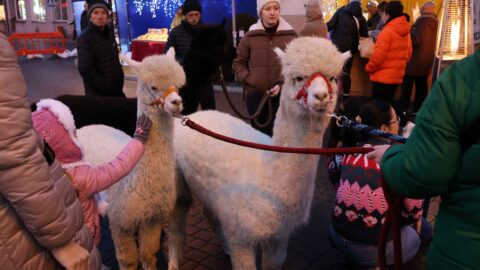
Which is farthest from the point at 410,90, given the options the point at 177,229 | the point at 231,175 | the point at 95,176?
the point at 95,176

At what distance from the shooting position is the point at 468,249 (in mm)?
1324

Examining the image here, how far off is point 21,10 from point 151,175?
33.8 meters

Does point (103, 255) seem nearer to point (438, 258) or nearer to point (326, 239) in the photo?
point (326, 239)

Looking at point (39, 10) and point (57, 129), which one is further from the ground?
point (39, 10)

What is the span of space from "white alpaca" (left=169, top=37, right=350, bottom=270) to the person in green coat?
91cm

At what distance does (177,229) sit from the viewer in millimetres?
3234

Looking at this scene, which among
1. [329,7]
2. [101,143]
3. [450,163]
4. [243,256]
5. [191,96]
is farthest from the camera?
[329,7]

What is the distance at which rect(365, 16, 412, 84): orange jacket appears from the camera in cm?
642

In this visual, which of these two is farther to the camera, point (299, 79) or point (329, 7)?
point (329, 7)

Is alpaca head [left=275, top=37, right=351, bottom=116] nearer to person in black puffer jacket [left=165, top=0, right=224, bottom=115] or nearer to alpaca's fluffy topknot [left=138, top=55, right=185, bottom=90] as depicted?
alpaca's fluffy topknot [left=138, top=55, right=185, bottom=90]

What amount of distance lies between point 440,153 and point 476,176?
13cm

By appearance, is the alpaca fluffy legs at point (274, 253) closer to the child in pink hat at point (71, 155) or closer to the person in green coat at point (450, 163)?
the child in pink hat at point (71, 155)

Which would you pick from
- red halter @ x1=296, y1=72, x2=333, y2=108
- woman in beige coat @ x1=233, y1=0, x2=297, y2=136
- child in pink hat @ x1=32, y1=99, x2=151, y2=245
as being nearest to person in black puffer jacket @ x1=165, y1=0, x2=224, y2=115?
woman in beige coat @ x1=233, y1=0, x2=297, y2=136

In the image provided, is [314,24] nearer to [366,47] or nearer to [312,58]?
[366,47]
